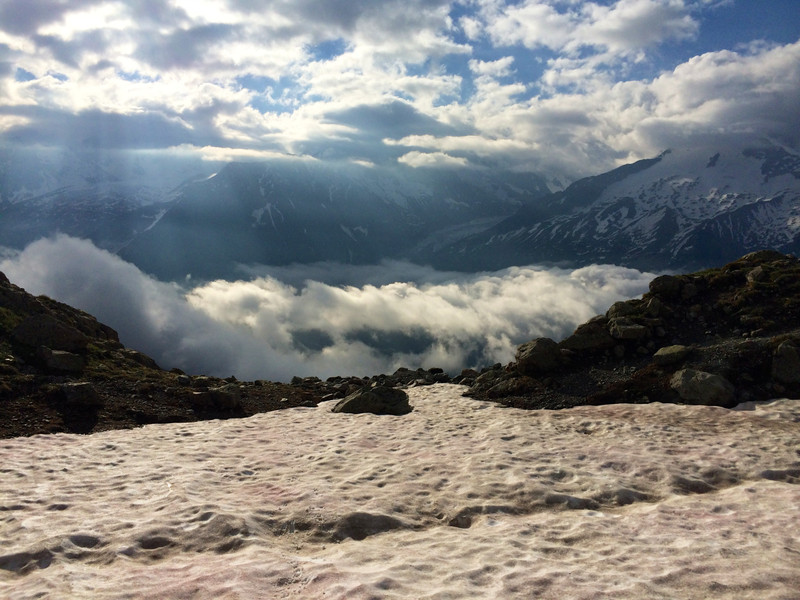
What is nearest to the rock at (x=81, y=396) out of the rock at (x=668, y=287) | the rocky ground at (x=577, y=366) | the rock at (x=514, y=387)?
the rocky ground at (x=577, y=366)

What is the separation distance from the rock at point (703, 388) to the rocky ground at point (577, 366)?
0.04 m

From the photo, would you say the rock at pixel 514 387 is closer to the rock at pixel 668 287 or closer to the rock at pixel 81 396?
the rock at pixel 668 287

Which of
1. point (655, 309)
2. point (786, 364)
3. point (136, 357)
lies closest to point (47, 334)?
point (136, 357)

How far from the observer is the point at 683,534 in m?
11.3

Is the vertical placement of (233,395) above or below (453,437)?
above

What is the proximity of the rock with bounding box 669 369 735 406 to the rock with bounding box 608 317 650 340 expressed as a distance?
14.4 ft

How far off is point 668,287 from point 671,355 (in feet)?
21.0

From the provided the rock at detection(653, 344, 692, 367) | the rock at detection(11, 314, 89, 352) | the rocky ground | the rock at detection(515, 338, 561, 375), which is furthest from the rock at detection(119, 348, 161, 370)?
the rock at detection(653, 344, 692, 367)

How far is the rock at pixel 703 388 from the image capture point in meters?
22.1

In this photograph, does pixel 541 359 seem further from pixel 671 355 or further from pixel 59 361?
pixel 59 361

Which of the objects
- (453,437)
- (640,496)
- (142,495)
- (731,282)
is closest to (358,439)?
(453,437)

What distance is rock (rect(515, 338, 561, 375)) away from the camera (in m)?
28.2

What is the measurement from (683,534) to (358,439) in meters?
12.1

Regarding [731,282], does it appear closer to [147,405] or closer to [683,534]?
[683,534]
